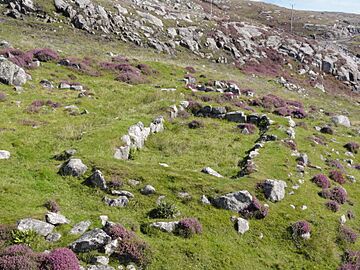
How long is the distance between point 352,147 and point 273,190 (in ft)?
55.5

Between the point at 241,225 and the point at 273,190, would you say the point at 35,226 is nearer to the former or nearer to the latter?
the point at 241,225

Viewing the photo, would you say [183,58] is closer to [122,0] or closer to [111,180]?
[122,0]

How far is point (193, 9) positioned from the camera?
110250 mm

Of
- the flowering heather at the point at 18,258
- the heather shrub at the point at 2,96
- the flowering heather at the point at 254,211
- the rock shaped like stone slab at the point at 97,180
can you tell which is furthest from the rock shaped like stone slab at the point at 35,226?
the heather shrub at the point at 2,96

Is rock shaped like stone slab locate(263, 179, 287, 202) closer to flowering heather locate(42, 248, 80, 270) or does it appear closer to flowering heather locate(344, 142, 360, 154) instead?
flowering heather locate(42, 248, 80, 270)

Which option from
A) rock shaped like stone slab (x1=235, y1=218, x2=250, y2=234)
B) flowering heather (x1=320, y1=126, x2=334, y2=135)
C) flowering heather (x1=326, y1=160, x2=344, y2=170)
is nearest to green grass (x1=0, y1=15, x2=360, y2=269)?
rock shaped like stone slab (x1=235, y1=218, x2=250, y2=234)

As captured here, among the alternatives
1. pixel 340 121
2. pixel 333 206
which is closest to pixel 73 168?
pixel 333 206

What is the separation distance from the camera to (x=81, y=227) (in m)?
15.8

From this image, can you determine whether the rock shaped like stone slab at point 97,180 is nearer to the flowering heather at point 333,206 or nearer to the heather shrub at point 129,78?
the flowering heather at point 333,206

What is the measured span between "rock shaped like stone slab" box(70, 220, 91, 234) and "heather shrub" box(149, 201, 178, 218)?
3.39 meters

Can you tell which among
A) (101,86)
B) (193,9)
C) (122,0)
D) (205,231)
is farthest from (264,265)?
(193,9)

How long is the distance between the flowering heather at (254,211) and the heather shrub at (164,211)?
3.83 meters

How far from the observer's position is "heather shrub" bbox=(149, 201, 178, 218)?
1820cm

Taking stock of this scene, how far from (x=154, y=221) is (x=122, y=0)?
78.0 meters
